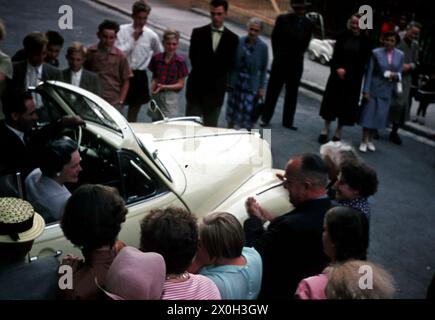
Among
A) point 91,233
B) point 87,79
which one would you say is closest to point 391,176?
point 87,79

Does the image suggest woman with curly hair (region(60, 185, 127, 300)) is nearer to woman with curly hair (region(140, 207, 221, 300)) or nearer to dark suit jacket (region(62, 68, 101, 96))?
woman with curly hair (region(140, 207, 221, 300))

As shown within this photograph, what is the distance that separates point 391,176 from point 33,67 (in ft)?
15.0

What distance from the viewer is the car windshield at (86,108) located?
453cm

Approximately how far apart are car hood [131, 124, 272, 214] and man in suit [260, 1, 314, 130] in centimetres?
311

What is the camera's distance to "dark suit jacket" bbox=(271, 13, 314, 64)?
8.30 meters

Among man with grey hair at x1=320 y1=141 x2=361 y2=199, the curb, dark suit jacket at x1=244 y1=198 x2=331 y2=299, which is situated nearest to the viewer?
dark suit jacket at x1=244 y1=198 x2=331 y2=299

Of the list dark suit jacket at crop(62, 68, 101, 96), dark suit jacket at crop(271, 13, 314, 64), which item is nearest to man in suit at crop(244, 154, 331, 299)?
dark suit jacket at crop(62, 68, 101, 96)

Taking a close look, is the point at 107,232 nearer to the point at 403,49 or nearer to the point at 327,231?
the point at 327,231

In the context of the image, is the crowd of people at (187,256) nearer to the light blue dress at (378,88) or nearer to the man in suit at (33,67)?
the man in suit at (33,67)

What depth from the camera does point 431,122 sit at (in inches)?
390

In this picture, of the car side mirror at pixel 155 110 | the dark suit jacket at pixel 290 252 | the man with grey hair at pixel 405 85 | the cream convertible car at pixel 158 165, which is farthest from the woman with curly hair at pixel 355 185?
the man with grey hair at pixel 405 85

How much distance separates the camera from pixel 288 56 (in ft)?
27.9
